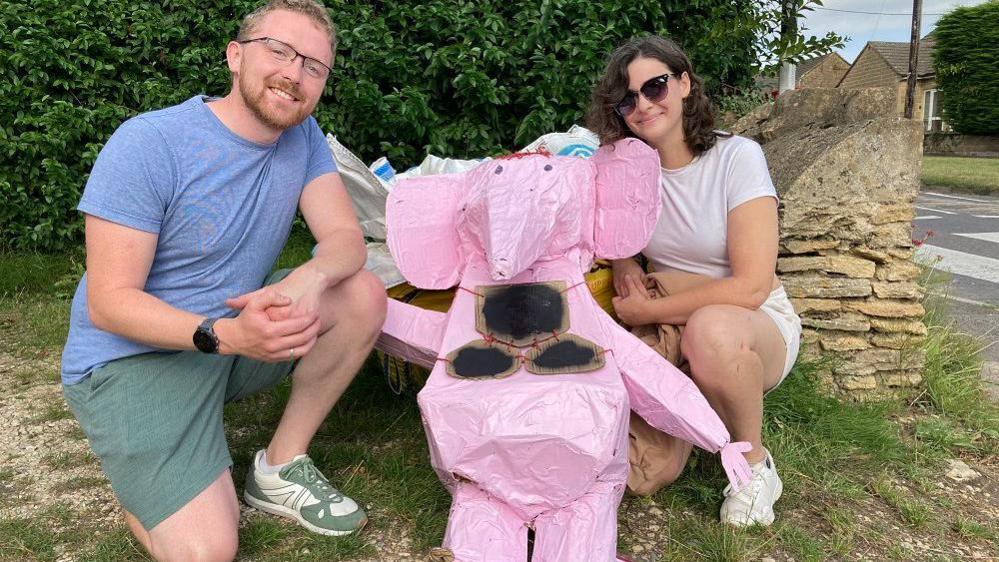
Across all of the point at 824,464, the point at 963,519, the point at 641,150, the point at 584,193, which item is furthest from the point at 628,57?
the point at 963,519

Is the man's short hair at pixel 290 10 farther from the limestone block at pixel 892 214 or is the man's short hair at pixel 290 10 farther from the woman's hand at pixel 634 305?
the limestone block at pixel 892 214

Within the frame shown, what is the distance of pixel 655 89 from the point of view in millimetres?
2453

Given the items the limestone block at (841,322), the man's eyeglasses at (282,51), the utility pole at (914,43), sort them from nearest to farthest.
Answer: the man's eyeglasses at (282,51) → the limestone block at (841,322) → the utility pole at (914,43)

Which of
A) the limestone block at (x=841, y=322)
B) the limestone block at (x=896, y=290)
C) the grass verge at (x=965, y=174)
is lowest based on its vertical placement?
the grass verge at (x=965, y=174)

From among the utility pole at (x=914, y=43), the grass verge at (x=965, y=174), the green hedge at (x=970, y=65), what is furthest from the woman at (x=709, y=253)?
the green hedge at (x=970, y=65)

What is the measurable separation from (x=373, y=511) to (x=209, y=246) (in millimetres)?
992

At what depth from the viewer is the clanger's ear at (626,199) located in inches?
92.4

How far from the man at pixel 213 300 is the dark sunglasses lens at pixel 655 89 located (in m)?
0.99

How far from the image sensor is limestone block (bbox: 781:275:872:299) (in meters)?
3.22

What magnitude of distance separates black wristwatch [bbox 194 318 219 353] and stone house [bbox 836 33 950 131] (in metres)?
31.8

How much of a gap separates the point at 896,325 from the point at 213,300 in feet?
8.99

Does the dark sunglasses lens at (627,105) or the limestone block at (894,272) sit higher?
the dark sunglasses lens at (627,105)

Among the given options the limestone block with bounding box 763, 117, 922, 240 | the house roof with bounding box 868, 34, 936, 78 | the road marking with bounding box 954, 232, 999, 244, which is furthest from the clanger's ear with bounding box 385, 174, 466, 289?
the house roof with bounding box 868, 34, 936, 78

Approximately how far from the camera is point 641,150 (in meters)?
2.36
